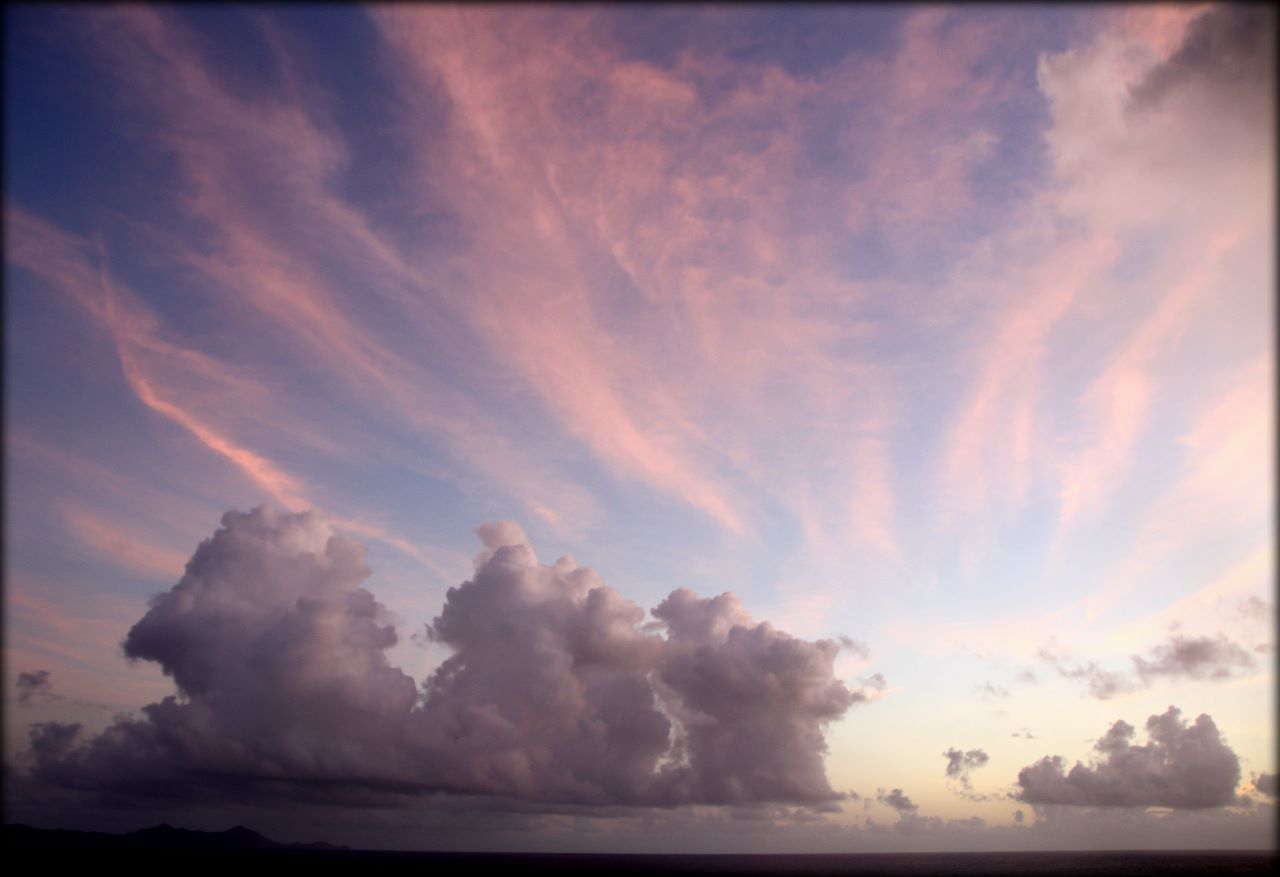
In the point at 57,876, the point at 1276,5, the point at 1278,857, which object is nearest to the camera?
the point at 1278,857

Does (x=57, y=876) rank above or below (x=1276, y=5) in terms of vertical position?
below

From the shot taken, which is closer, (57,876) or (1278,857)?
(1278,857)

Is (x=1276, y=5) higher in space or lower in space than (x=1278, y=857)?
higher

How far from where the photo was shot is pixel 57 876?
19900cm

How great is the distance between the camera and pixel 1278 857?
75.8ft

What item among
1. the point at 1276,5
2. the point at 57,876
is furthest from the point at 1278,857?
the point at 57,876

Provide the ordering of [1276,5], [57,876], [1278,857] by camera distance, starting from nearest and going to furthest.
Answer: [1278,857] → [1276,5] → [57,876]

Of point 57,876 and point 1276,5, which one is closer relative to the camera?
point 1276,5

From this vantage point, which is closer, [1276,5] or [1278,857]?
[1278,857]

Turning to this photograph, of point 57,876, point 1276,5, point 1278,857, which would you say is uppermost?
point 1276,5

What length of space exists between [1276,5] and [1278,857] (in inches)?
1276

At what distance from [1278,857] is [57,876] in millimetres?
287485

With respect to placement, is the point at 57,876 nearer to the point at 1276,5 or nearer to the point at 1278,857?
the point at 1278,857
